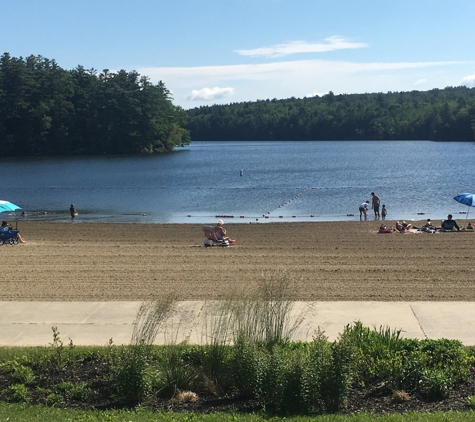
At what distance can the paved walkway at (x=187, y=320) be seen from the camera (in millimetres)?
9609

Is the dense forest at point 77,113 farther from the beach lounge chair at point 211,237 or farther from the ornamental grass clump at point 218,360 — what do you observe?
the ornamental grass clump at point 218,360

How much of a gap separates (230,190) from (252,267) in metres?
39.0

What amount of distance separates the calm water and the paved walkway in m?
23.8

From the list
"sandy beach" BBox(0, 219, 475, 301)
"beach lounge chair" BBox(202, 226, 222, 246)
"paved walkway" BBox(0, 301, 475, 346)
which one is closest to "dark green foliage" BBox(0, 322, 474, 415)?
"paved walkway" BBox(0, 301, 475, 346)

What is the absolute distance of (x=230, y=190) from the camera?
55.2 meters

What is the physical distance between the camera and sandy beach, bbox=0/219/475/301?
12703 millimetres

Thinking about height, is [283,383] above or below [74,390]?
above

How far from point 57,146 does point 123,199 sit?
245 feet

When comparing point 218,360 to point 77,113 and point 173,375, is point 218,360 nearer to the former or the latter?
point 173,375

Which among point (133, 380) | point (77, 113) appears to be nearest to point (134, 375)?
point (133, 380)

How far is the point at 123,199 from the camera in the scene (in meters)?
50.2

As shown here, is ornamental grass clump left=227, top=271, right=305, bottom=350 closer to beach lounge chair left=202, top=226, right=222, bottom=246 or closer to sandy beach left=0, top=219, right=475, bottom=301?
sandy beach left=0, top=219, right=475, bottom=301

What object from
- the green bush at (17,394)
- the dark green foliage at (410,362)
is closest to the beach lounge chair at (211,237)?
the dark green foliage at (410,362)

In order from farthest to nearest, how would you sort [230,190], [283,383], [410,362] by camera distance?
[230,190] < [410,362] < [283,383]
